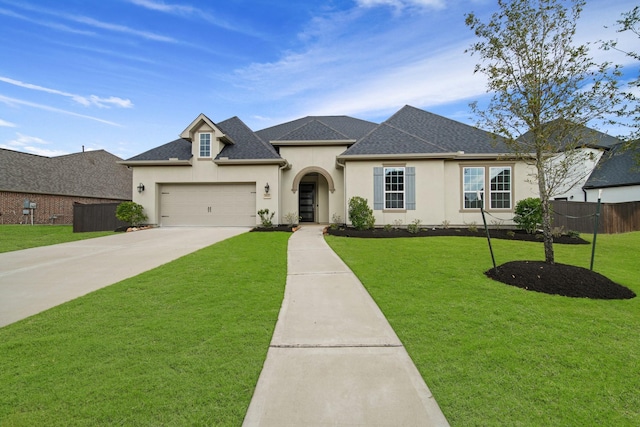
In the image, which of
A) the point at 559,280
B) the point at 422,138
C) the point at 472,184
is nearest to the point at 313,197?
the point at 422,138

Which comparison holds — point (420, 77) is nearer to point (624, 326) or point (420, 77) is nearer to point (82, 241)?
point (624, 326)

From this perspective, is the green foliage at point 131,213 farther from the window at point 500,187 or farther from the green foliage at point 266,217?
the window at point 500,187

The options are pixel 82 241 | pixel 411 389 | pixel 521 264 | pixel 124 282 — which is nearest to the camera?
pixel 411 389

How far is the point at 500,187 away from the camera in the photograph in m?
13.5

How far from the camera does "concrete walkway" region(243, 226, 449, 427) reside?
2145 mm

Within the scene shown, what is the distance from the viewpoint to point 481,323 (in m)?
3.70

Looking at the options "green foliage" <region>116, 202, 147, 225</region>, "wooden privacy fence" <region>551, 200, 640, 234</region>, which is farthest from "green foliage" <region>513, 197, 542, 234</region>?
"green foliage" <region>116, 202, 147, 225</region>

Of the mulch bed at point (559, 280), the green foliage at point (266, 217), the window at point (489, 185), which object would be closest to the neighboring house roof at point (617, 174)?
the window at point (489, 185)

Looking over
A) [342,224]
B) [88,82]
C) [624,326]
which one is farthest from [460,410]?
[88,82]

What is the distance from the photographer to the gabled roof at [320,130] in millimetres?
15672

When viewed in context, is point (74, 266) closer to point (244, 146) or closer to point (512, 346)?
point (512, 346)

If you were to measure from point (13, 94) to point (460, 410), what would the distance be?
2503 cm

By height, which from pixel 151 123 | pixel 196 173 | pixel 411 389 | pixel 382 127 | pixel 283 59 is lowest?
pixel 411 389

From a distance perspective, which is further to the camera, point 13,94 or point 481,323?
point 13,94
